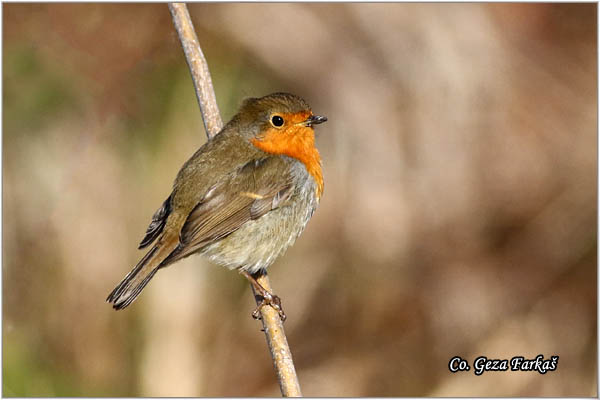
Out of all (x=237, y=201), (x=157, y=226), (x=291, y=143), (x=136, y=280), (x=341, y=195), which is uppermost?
(x=341, y=195)

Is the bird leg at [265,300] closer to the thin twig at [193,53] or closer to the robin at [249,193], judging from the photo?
the robin at [249,193]

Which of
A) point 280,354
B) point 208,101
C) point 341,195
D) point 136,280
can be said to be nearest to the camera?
point 280,354

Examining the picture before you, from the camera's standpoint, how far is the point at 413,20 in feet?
18.5

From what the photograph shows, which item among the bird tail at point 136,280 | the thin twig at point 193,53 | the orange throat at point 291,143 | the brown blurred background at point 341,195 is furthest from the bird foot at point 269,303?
the brown blurred background at point 341,195

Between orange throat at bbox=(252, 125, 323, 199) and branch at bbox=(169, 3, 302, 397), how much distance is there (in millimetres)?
371

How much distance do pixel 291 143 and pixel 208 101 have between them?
1.76 ft

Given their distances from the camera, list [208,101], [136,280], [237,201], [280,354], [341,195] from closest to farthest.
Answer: [280,354], [136,280], [237,201], [208,101], [341,195]

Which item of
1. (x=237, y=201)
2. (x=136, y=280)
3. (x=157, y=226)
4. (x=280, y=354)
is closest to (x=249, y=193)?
(x=237, y=201)

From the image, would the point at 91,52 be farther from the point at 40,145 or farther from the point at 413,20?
the point at 413,20

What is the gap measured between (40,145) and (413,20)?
10.2ft

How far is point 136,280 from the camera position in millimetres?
3531

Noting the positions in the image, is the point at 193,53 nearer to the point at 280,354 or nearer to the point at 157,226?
the point at 157,226

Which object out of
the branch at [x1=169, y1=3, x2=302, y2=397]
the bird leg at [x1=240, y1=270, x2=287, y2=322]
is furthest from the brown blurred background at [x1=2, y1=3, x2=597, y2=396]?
the bird leg at [x1=240, y1=270, x2=287, y2=322]

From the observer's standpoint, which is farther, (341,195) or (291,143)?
(341,195)
